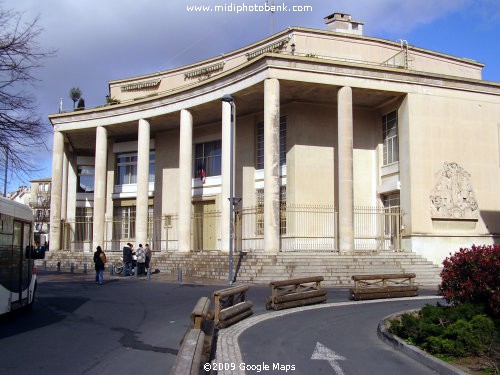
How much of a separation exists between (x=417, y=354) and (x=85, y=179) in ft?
123

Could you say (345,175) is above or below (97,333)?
above

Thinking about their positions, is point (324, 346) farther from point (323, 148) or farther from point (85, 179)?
point (85, 179)

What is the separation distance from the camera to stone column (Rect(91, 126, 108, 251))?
3366cm

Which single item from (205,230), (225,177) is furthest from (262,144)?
(205,230)

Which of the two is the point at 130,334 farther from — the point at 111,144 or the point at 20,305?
the point at 111,144

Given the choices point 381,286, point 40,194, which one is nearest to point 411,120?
point 381,286

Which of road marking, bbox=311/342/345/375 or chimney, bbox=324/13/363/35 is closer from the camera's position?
road marking, bbox=311/342/345/375

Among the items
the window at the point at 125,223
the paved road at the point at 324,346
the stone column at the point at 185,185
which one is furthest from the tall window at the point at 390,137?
the paved road at the point at 324,346

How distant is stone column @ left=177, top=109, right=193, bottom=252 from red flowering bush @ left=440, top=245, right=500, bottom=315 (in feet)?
67.1

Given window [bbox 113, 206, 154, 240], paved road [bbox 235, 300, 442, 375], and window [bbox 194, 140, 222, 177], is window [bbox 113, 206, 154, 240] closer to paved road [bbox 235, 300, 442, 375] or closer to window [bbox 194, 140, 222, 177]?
window [bbox 194, 140, 222, 177]

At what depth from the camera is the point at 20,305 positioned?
1238cm

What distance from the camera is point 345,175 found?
84.7 feet

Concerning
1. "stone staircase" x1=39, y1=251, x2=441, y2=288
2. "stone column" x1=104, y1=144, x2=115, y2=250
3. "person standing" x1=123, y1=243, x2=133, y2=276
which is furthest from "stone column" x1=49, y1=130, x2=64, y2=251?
"stone staircase" x1=39, y1=251, x2=441, y2=288

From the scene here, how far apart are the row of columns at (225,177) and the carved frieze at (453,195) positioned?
16.1ft
